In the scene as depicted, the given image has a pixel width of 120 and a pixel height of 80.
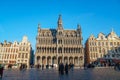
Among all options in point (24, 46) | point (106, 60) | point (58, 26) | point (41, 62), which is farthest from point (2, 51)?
point (106, 60)

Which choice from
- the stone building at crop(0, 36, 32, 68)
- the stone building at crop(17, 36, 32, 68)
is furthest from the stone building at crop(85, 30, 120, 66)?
the stone building at crop(0, 36, 32, 68)

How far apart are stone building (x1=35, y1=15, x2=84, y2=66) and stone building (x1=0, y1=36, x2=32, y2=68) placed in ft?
24.2

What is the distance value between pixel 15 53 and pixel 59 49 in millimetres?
20397

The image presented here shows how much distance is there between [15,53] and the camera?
254 feet

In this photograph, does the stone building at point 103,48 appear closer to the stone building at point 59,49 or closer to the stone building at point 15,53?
the stone building at point 59,49

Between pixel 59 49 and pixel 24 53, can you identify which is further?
pixel 24 53

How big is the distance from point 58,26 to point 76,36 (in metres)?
9.35

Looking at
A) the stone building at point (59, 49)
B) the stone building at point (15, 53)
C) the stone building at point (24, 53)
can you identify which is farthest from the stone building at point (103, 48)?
the stone building at point (15, 53)

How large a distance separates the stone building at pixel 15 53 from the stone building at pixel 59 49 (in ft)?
24.2

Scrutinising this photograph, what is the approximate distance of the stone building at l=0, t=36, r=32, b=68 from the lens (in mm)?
76062

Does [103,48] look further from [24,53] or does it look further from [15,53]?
[15,53]

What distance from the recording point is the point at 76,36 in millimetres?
76562

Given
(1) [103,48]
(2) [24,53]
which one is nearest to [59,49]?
(2) [24,53]

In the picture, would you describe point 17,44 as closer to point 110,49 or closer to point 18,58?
point 18,58
